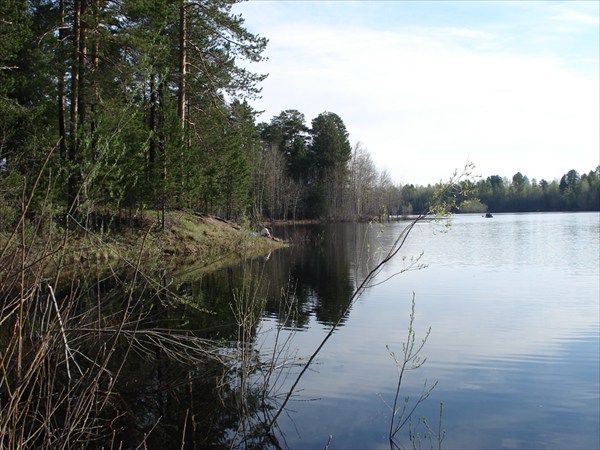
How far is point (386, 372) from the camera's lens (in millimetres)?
8469

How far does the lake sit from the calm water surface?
0.09 ft

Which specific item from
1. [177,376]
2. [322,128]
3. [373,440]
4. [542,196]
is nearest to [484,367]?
[373,440]

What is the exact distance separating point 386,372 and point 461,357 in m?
1.62

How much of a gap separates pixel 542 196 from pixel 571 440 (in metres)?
137

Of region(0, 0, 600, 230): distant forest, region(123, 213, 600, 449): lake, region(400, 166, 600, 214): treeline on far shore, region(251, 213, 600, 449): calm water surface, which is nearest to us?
region(123, 213, 600, 449): lake

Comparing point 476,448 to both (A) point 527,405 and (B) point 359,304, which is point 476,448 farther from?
(B) point 359,304

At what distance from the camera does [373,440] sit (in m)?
6.14

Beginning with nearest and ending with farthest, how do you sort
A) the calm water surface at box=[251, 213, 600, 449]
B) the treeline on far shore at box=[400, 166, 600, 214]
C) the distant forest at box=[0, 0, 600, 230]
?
the calm water surface at box=[251, 213, 600, 449] → the distant forest at box=[0, 0, 600, 230] → the treeline on far shore at box=[400, 166, 600, 214]

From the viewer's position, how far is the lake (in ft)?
20.3

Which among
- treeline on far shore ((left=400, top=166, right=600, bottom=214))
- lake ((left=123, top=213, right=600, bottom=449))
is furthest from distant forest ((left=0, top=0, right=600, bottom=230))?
treeline on far shore ((left=400, top=166, right=600, bottom=214))

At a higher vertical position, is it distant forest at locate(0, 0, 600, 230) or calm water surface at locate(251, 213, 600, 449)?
distant forest at locate(0, 0, 600, 230)

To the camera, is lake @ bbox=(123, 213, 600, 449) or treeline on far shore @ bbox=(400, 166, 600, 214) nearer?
lake @ bbox=(123, 213, 600, 449)

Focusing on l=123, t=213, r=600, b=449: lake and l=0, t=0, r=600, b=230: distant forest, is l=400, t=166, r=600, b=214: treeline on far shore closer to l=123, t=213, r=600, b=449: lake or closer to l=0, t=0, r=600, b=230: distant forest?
l=0, t=0, r=600, b=230: distant forest

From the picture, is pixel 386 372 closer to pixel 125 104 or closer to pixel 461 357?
pixel 461 357
